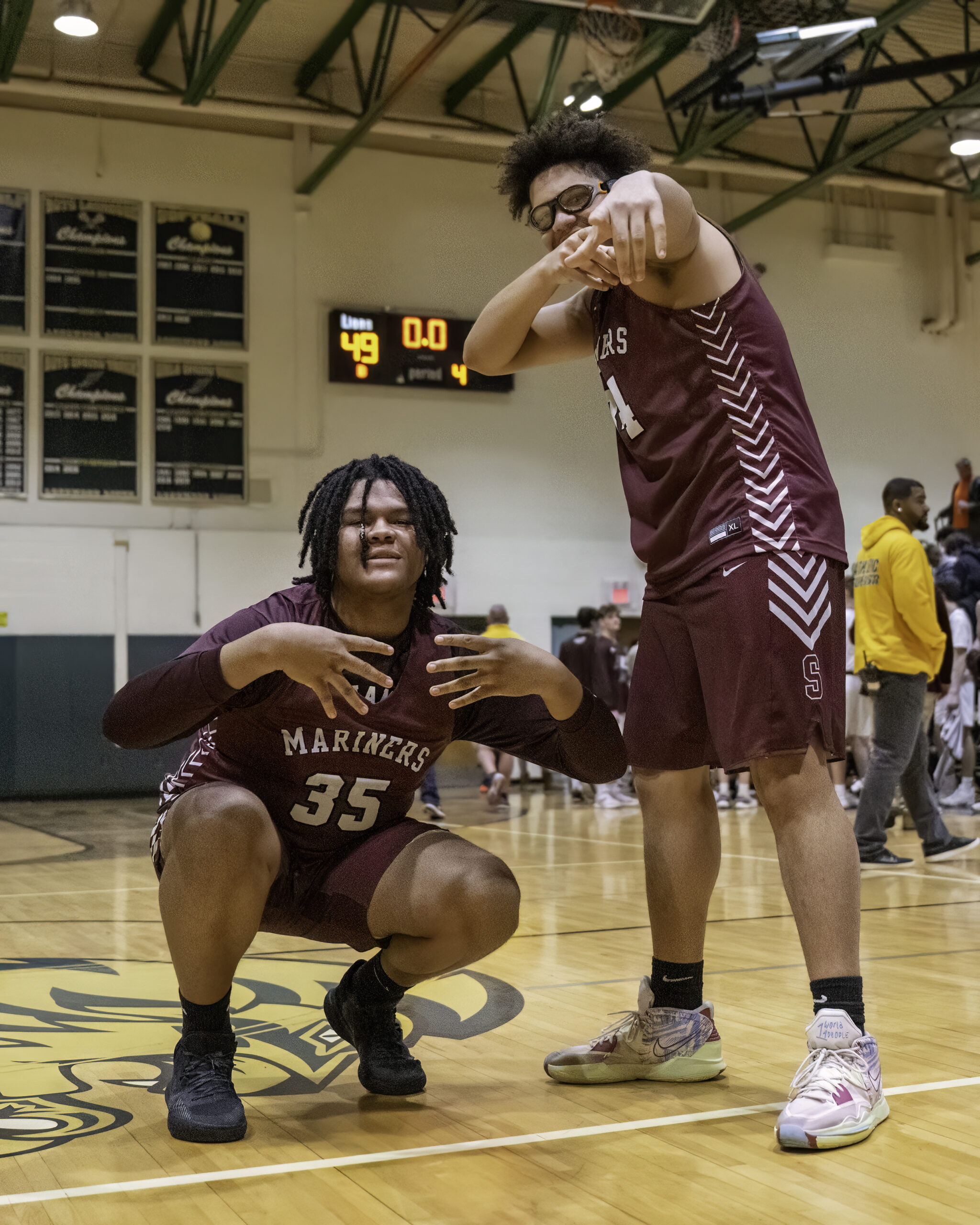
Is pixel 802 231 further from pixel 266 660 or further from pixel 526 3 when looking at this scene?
pixel 266 660

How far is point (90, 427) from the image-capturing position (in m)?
11.7

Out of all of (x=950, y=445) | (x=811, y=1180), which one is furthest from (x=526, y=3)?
(x=811, y=1180)

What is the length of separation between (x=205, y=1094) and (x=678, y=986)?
86cm

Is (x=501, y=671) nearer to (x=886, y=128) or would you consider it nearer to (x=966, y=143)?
(x=966, y=143)

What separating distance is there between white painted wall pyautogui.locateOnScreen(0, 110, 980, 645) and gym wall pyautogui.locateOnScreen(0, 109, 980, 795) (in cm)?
2

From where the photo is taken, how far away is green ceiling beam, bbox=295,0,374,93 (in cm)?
1088

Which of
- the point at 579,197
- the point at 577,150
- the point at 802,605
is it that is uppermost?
the point at 577,150

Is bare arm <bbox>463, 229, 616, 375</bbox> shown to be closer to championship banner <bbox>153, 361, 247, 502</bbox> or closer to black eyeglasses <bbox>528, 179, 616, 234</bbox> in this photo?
black eyeglasses <bbox>528, 179, 616, 234</bbox>

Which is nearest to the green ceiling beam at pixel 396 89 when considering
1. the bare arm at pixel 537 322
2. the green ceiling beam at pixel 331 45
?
the green ceiling beam at pixel 331 45

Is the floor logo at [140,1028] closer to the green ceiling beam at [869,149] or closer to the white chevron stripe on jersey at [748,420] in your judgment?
the white chevron stripe on jersey at [748,420]

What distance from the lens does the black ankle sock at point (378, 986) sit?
227cm

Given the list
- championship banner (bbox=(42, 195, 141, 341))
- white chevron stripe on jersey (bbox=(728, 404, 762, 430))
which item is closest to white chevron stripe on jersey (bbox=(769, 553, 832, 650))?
white chevron stripe on jersey (bbox=(728, 404, 762, 430))

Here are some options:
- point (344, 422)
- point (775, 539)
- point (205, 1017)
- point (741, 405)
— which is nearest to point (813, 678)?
point (775, 539)

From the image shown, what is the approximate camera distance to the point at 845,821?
81.9 inches
